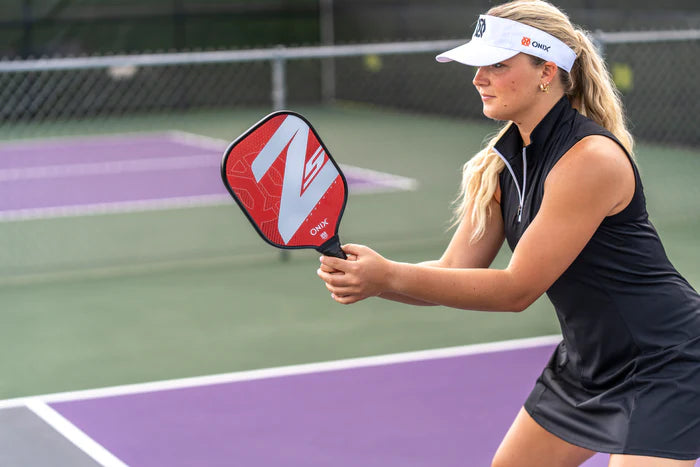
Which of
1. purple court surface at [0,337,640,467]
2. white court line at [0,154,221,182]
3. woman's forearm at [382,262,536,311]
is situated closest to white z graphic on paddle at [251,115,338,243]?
woman's forearm at [382,262,536,311]

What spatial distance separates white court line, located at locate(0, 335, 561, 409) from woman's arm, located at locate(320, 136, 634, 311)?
9.38 ft

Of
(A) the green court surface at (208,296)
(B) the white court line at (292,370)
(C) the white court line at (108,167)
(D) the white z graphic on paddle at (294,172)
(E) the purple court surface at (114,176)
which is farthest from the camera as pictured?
(C) the white court line at (108,167)

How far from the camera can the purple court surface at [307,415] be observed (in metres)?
4.55

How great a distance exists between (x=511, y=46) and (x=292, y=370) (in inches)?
119

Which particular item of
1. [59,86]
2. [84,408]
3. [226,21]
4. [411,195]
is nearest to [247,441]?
[84,408]

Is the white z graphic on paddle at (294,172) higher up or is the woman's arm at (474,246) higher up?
the white z graphic on paddle at (294,172)

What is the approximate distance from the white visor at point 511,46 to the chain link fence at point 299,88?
11299mm

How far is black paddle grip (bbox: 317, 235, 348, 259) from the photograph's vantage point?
9.00ft

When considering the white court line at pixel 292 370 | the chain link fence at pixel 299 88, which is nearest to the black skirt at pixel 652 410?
the white court line at pixel 292 370

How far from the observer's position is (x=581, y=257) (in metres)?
3.05

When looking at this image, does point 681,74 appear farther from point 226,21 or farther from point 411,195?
point 226,21

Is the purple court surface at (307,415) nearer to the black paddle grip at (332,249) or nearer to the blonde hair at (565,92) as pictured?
the blonde hair at (565,92)

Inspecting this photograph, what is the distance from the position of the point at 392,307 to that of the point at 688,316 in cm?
395

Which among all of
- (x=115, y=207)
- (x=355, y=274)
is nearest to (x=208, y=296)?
(x=115, y=207)
